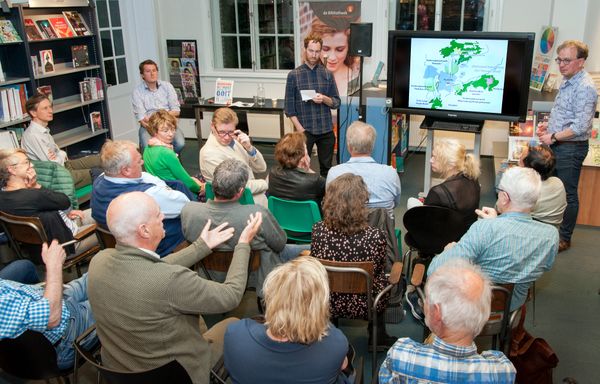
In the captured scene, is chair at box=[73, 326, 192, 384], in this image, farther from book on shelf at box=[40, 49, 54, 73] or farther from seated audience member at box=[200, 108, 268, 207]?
book on shelf at box=[40, 49, 54, 73]

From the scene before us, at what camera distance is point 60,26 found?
5.98 metres

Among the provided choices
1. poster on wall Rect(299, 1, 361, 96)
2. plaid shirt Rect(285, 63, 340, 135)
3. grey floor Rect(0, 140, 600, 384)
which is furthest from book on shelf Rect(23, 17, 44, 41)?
grey floor Rect(0, 140, 600, 384)

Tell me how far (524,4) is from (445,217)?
4168mm

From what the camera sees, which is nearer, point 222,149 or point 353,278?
point 353,278

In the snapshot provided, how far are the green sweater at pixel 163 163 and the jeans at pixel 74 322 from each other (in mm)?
1367

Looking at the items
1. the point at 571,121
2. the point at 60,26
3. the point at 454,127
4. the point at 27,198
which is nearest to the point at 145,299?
the point at 27,198

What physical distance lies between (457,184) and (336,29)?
4.22 metres

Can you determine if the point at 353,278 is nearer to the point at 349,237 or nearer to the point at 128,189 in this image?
the point at 349,237

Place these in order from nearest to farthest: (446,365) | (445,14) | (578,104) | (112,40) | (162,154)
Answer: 1. (446,365)
2. (162,154)
3. (578,104)
4. (445,14)
5. (112,40)

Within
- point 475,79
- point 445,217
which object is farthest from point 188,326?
point 475,79

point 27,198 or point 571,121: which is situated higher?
point 571,121

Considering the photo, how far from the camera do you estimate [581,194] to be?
4.73 metres

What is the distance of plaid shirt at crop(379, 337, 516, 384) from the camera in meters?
1.70

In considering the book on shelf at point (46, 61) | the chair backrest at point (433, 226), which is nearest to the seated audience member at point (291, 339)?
the chair backrest at point (433, 226)
